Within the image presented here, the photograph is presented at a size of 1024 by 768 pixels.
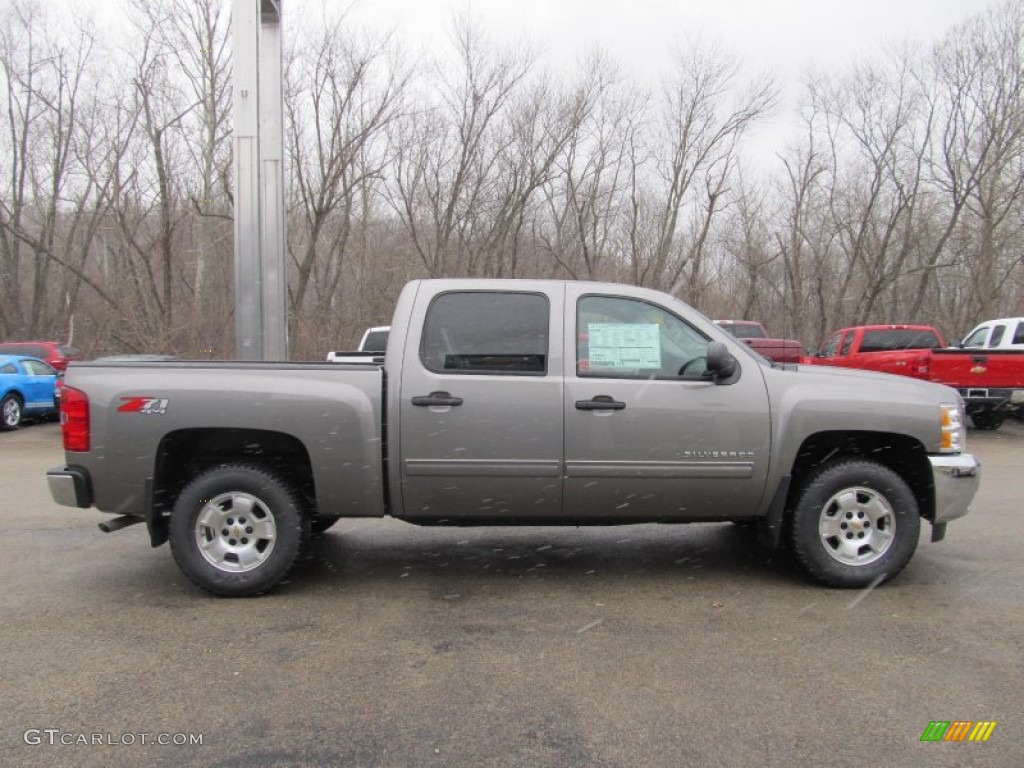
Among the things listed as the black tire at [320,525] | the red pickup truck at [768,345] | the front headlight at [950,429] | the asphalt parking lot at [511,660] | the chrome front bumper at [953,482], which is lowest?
the asphalt parking lot at [511,660]

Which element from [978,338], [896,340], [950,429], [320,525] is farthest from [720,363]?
[978,338]

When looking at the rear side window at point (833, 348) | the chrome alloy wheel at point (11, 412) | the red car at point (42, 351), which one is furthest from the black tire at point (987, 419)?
the red car at point (42, 351)

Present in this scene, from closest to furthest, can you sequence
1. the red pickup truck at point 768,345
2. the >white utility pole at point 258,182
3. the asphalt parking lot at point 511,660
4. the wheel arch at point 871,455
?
the asphalt parking lot at point 511,660
the wheel arch at point 871,455
the >white utility pole at point 258,182
the red pickup truck at point 768,345

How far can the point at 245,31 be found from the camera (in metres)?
9.10

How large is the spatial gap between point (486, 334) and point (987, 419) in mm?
12988

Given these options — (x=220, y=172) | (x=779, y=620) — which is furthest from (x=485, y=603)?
(x=220, y=172)

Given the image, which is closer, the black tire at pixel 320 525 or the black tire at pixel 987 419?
the black tire at pixel 320 525

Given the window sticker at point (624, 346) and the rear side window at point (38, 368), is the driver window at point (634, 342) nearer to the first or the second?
the window sticker at point (624, 346)

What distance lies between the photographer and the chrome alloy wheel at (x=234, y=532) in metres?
4.37

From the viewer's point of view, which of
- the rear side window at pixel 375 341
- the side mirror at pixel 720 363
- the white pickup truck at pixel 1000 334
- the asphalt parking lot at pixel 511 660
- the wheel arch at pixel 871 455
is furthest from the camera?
the white pickup truck at pixel 1000 334

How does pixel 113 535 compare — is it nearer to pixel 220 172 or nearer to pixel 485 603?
pixel 485 603

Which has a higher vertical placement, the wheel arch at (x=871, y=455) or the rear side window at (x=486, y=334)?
the rear side window at (x=486, y=334)

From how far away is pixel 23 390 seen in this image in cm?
1388

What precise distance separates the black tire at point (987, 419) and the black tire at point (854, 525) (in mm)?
10824
